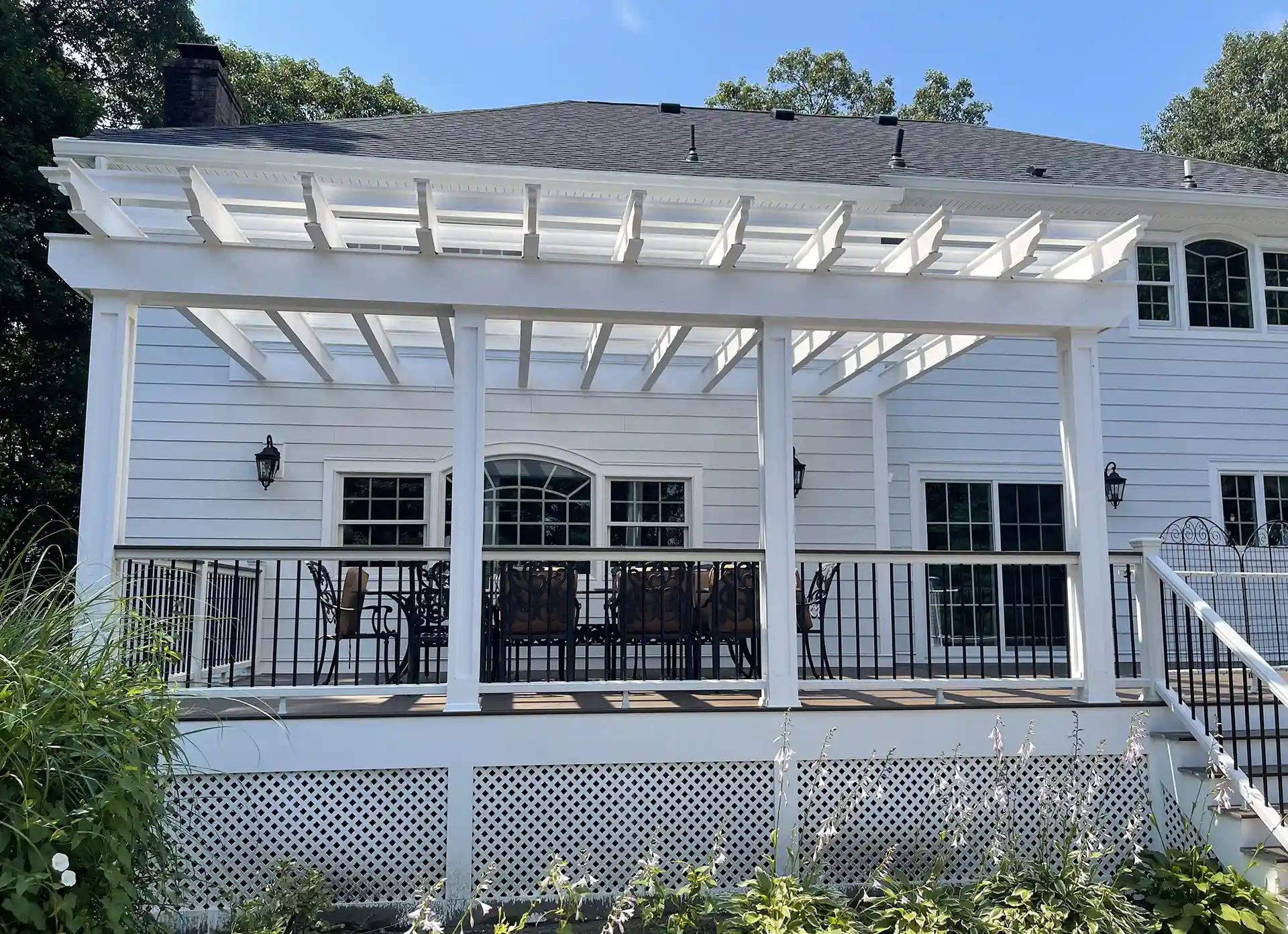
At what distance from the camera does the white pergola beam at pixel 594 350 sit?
6.79 m

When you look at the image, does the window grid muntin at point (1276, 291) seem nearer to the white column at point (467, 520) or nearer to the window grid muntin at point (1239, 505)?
the window grid muntin at point (1239, 505)

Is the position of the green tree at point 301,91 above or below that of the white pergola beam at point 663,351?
above

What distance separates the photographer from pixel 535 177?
7906 mm

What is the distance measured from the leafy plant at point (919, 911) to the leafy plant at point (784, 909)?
15 cm

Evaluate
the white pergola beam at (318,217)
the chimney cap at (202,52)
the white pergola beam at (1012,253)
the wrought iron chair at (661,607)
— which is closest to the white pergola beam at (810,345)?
the white pergola beam at (1012,253)

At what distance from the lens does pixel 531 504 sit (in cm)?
893

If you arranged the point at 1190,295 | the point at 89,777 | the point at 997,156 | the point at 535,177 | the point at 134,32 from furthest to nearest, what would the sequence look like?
the point at 134,32 → the point at 997,156 → the point at 1190,295 → the point at 535,177 → the point at 89,777

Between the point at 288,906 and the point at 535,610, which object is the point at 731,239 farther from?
the point at 288,906

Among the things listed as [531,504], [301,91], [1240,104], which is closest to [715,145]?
[531,504]

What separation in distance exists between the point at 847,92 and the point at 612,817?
27696 millimetres

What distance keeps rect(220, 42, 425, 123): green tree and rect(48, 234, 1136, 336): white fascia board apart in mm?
19850

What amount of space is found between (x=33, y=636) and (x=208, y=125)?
7630mm

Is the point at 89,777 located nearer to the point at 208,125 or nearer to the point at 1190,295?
the point at 208,125

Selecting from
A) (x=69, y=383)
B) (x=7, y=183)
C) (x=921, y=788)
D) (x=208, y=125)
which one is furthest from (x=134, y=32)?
(x=921, y=788)
